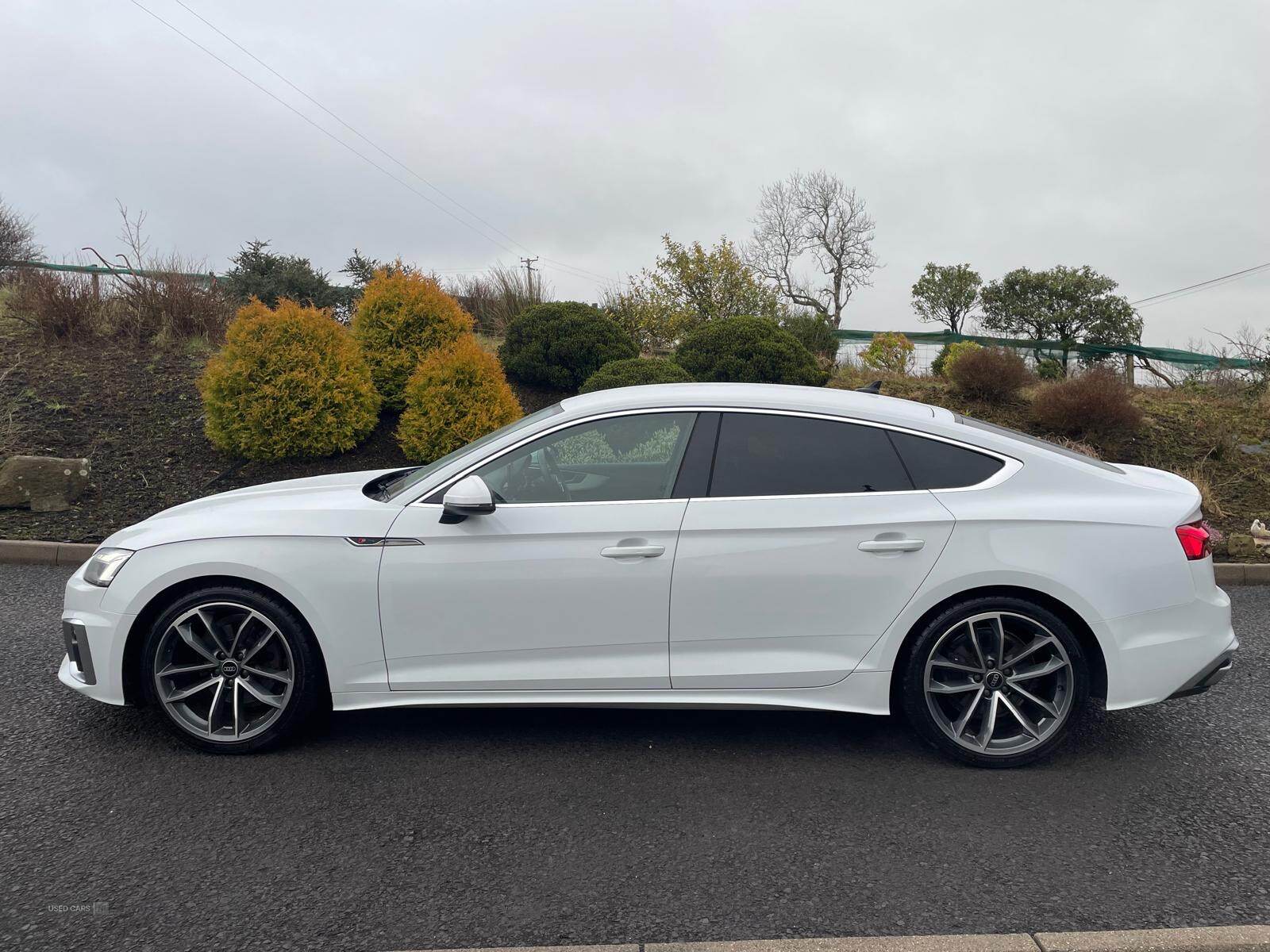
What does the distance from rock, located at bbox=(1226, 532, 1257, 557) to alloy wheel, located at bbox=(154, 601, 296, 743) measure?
26.9 feet

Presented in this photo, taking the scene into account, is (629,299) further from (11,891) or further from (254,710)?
(11,891)

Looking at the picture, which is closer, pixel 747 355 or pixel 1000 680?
pixel 1000 680

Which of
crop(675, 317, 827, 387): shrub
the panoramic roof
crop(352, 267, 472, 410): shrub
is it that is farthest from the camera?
crop(675, 317, 827, 387): shrub

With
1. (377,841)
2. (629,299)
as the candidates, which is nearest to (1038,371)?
(629,299)

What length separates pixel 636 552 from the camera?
3672 millimetres

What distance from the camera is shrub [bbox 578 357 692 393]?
11422 millimetres

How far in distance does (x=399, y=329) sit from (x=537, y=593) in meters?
8.45

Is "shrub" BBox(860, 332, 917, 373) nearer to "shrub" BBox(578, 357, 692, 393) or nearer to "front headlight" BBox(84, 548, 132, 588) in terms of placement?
"shrub" BBox(578, 357, 692, 393)

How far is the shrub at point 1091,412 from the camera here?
36.7 ft

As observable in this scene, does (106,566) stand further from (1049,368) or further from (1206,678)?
(1049,368)

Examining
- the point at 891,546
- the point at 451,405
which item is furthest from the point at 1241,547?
the point at 451,405

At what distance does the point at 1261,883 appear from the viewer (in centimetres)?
297

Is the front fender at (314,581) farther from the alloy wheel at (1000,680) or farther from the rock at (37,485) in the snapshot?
the rock at (37,485)

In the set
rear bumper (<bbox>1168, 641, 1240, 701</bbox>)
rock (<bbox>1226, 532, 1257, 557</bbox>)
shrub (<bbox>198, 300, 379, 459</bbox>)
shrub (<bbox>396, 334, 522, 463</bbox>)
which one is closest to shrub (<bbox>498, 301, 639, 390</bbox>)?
shrub (<bbox>396, 334, 522, 463</bbox>)
